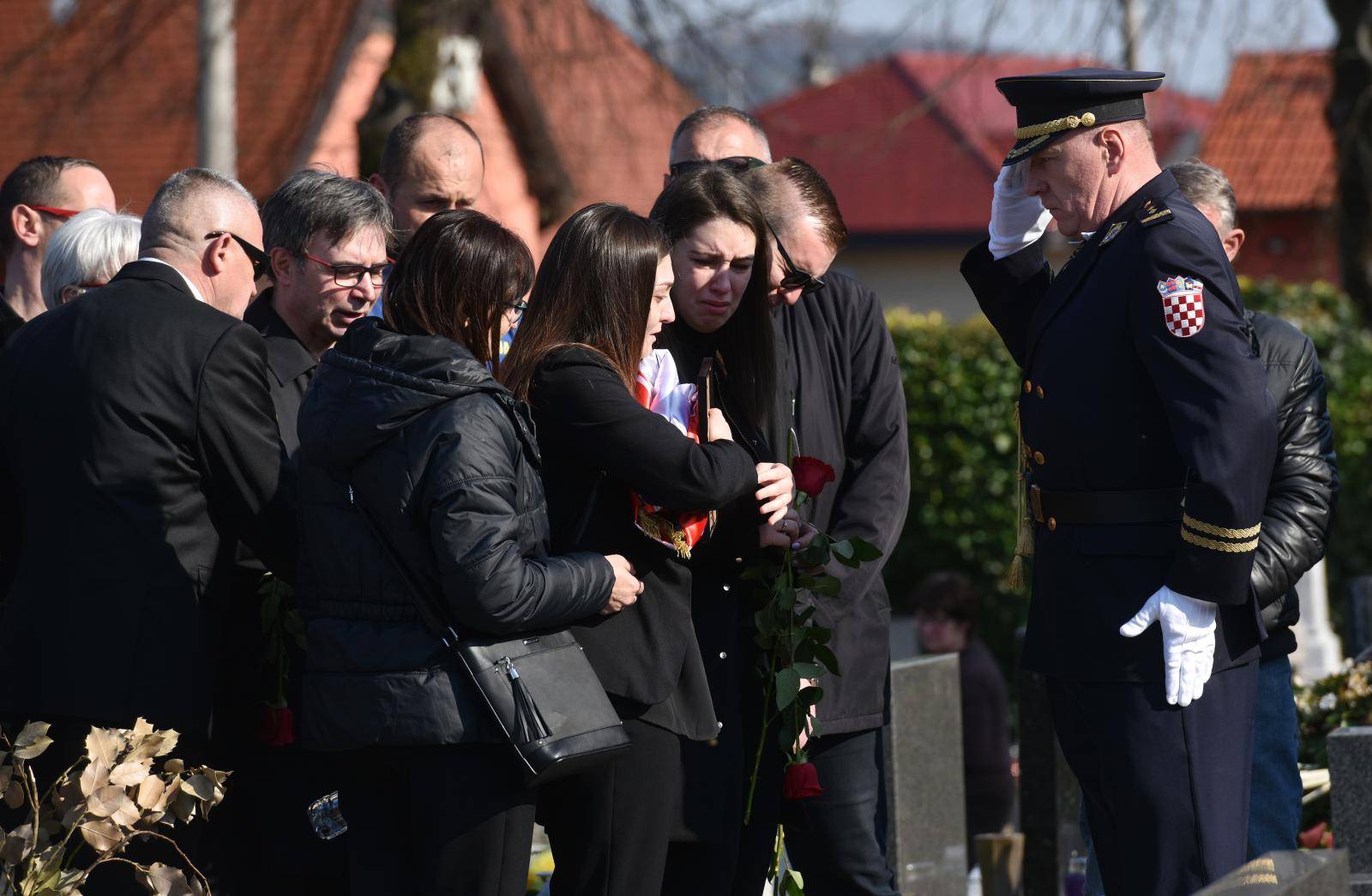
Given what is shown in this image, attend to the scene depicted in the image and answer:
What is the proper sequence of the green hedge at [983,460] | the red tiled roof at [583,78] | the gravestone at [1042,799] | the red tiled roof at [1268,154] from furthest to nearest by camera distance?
the red tiled roof at [1268,154] → the red tiled roof at [583,78] → the green hedge at [983,460] → the gravestone at [1042,799]

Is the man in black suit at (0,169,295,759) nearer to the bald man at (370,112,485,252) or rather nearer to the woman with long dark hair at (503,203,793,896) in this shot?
the woman with long dark hair at (503,203,793,896)

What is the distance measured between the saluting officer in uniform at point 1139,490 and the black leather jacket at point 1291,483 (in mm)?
669

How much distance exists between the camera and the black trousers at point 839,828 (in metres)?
4.09

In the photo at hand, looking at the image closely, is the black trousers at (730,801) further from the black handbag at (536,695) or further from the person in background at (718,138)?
the person in background at (718,138)

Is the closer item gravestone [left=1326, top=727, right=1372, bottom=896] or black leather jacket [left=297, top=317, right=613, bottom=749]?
black leather jacket [left=297, top=317, right=613, bottom=749]

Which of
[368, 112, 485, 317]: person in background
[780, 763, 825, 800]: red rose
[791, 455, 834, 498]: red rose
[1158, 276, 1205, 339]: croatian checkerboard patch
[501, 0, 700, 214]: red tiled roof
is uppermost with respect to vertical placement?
[501, 0, 700, 214]: red tiled roof

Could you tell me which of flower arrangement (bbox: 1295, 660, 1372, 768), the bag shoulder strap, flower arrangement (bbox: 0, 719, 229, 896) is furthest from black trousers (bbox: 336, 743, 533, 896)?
flower arrangement (bbox: 1295, 660, 1372, 768)

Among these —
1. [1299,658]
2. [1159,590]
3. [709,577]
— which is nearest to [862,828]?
[709,577]

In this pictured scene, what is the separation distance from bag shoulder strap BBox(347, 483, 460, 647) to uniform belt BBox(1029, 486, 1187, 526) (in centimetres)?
133

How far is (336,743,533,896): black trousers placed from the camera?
3.24m

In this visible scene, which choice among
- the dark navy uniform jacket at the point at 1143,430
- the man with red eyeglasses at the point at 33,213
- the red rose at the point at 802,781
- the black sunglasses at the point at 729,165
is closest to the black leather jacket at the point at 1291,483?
the dark navy uniform jacket at the point at 1143,430

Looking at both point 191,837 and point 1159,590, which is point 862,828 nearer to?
point 1159,590

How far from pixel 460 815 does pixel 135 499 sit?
A: 1.05 m

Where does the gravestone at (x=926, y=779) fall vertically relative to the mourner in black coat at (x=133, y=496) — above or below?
below
